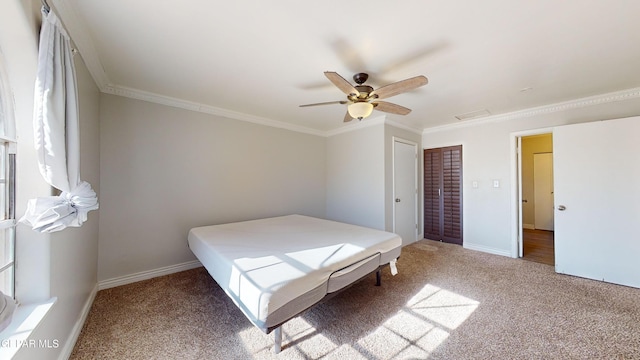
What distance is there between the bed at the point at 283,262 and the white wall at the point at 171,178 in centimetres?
58

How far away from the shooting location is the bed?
139cm

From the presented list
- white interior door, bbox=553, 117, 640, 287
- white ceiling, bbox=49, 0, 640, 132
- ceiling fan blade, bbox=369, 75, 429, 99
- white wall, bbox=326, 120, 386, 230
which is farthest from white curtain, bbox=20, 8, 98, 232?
white interior door, bbox=553, 117, 640, 287

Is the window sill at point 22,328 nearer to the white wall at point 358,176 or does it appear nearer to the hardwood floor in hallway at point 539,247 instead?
the white wall at point 358,176

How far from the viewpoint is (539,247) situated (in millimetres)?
3943

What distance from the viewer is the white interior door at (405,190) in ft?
12.9

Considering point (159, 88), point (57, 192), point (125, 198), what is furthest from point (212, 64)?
point (125, 198)

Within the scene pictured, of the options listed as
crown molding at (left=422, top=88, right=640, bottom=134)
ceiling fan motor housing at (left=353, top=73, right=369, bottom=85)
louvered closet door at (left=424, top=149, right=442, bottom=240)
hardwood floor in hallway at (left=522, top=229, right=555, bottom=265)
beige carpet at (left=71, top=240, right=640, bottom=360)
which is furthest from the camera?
louvered closet door at (left=424, top=149, right=442, bottom=240)

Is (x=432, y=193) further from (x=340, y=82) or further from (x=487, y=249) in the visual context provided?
(x=340, y=82)

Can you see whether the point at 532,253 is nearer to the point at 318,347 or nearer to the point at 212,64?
the point at 318,347

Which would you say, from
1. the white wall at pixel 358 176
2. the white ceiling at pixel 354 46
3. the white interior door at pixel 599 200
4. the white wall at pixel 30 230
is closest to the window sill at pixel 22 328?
the white wall at pixel 30 230

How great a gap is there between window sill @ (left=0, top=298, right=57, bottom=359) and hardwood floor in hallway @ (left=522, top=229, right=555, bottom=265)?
16.8 feet

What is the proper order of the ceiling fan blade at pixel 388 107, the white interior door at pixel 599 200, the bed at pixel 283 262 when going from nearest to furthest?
the bed at pixel 283 262 → the ceiling fan blade at pixel 388 107 → the white interior door at pixel 599 200

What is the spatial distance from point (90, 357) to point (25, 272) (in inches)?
30.0

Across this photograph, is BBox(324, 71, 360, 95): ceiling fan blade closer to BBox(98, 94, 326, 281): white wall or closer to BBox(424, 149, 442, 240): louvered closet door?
BBox(98, 94, 326, 281): white wall
